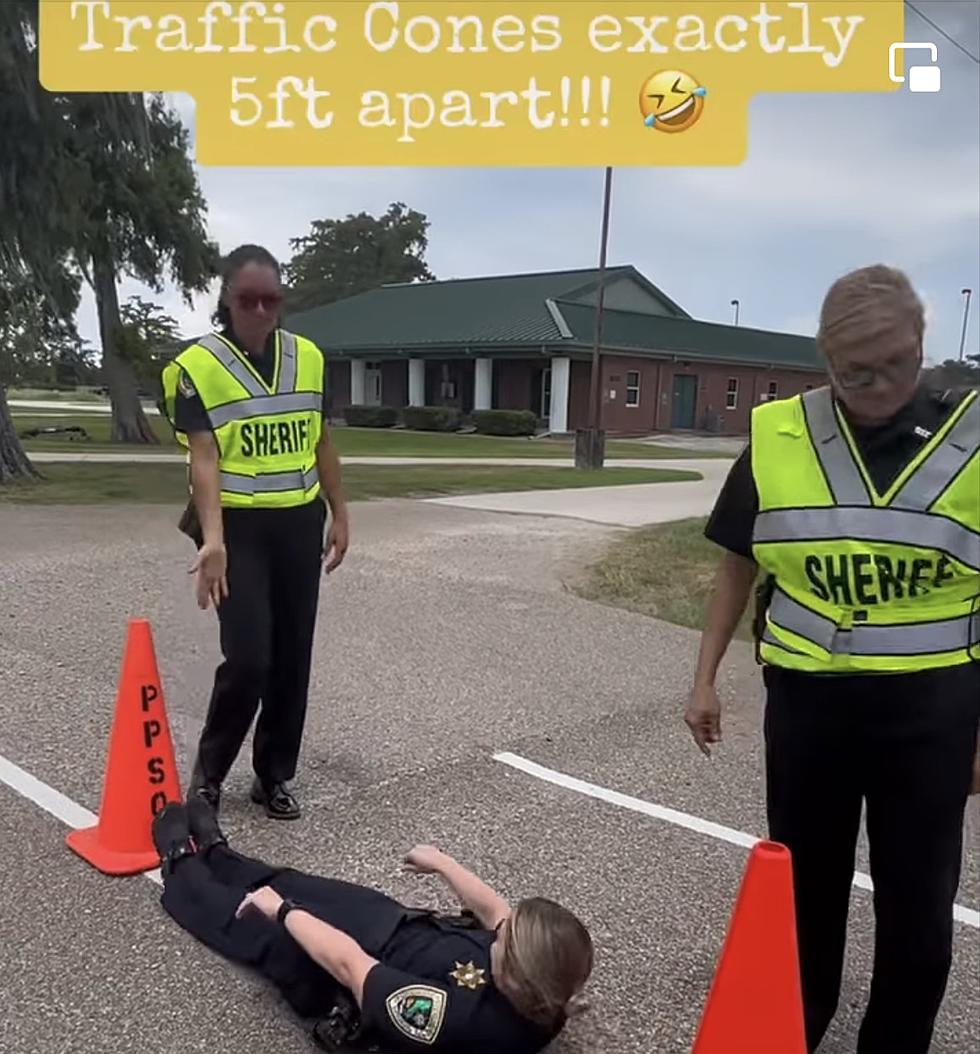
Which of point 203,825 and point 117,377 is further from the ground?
point 203,825

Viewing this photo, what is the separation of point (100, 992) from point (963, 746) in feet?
7.51

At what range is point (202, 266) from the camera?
21.4 m

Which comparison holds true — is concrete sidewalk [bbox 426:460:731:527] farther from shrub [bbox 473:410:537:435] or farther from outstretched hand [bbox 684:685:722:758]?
shrub [bbox 473:410:537:435]

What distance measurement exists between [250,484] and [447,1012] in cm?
190

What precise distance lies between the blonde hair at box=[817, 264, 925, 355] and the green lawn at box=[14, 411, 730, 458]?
23835mm

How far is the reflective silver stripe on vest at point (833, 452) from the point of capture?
223 cm

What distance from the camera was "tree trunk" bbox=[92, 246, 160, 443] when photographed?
27.2 meters

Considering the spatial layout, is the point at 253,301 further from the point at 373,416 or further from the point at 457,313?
the point at 457,313

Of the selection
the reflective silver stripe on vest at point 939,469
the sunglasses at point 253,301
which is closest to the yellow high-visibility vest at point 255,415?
the sunglasses at point 253,301

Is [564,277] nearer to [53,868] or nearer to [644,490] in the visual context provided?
[644,490]

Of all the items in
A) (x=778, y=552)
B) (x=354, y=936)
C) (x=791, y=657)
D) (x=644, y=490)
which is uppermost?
(x=778, y=552)

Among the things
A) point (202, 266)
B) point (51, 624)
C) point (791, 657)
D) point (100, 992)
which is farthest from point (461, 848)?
point (202, 266)

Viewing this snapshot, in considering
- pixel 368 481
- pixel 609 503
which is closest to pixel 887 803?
pixel 609 503

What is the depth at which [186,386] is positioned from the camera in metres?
3.68
